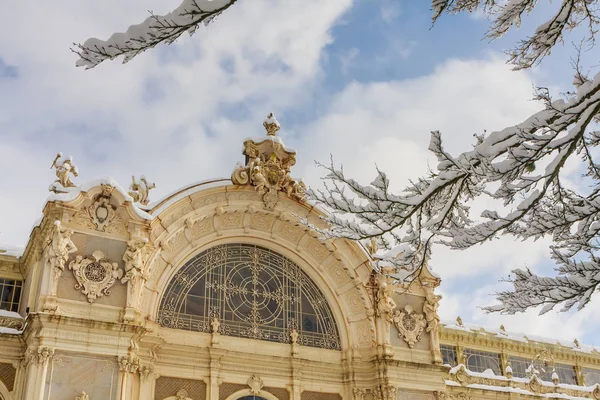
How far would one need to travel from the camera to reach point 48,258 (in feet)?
68.4

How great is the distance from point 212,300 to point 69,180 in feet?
20.9

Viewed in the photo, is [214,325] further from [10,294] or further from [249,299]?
[10,294]

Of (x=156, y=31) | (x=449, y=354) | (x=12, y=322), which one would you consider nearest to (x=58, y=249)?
(x=12, y=322)

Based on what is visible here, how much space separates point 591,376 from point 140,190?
27.2 meters

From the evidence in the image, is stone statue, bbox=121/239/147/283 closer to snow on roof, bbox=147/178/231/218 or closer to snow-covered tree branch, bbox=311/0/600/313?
snow on roof, bbox=147/178/231/218

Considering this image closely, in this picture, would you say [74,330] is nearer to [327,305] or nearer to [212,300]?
[212,300]

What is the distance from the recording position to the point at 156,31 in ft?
26.8

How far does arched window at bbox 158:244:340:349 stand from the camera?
→ 23.8 metres

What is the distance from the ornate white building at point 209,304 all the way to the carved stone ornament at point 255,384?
0.11 ft

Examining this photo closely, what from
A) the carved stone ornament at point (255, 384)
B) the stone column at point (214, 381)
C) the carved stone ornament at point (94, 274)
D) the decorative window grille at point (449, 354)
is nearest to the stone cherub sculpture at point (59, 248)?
the carved stone ornament at point (94, 274)

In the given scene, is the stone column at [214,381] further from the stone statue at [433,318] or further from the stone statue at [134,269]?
the stone statue at [433,318]

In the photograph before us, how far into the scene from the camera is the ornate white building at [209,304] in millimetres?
20625

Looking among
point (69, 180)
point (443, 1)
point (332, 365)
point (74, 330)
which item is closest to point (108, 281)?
point (74, 330)

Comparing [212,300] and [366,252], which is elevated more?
[366,252]
